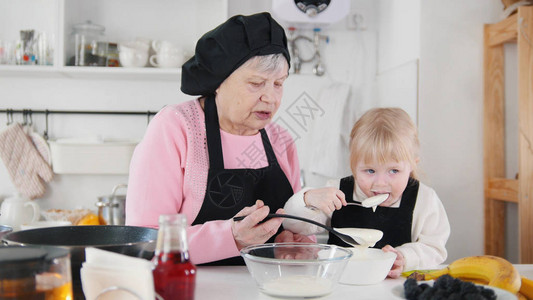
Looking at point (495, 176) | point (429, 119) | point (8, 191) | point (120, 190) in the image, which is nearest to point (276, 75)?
point (429, 119)

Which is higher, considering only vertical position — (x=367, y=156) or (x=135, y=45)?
(x=135, y=45)

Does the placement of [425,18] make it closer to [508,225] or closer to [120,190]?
[508,225]

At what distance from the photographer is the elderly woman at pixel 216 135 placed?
4.83 feet

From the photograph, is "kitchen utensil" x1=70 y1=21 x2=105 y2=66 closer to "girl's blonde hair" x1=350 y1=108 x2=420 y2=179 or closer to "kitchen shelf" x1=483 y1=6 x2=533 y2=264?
"girl's blonde hair" x1=350 y1=108 x2=420 y2=179

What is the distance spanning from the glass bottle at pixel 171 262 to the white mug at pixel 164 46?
88.5 inches

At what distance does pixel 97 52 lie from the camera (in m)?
2.85

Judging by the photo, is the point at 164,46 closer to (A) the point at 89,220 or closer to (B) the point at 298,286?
(A) the point at 89,220

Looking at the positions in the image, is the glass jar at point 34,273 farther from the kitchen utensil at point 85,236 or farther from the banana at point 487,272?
the banana at point 487,272

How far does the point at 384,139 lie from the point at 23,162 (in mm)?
2175

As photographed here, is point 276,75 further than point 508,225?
No

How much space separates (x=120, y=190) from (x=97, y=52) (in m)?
0.79

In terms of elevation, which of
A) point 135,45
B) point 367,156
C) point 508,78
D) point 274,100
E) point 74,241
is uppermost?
point 135,45

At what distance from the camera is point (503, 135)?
8.39 feet

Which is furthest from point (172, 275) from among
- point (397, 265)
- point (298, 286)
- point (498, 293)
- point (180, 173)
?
point (180, 173)
